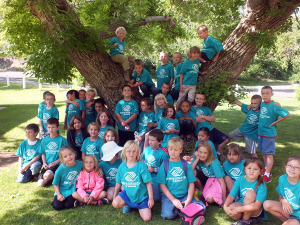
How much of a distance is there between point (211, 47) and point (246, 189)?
341 centimetres

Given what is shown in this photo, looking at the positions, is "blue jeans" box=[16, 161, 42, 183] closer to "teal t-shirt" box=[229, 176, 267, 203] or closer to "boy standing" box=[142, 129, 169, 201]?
"boy standing" box=[142, 129, 169, 201]

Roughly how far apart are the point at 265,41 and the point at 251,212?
11.9ft

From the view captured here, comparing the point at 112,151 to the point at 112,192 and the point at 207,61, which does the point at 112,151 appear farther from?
the point at 207,61

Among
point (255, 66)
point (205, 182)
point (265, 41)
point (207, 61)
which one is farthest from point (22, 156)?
point (255, 66)

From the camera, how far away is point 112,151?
4609 mm

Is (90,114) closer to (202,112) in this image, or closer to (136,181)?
(202,112)

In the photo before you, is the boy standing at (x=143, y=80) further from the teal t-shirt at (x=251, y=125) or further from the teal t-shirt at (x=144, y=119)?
the teal t-shirt at (x=251, y=125)

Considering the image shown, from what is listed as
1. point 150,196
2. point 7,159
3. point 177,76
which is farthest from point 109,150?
point 7,159

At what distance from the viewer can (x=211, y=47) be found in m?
6.18

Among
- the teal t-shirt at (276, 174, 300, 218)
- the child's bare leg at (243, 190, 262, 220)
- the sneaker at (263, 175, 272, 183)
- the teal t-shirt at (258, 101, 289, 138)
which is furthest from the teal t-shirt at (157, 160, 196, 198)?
the teal t-shirt at (258, 101, 289, 138)

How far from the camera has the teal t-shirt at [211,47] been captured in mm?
6047

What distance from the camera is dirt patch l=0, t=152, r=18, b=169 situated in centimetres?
637

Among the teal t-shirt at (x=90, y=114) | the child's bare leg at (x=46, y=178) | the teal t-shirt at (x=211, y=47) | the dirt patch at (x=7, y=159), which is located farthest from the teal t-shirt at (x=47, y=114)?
the teal t-shirt at (x=211, y=47)

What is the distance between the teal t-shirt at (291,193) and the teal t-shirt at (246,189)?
8.4 inches
